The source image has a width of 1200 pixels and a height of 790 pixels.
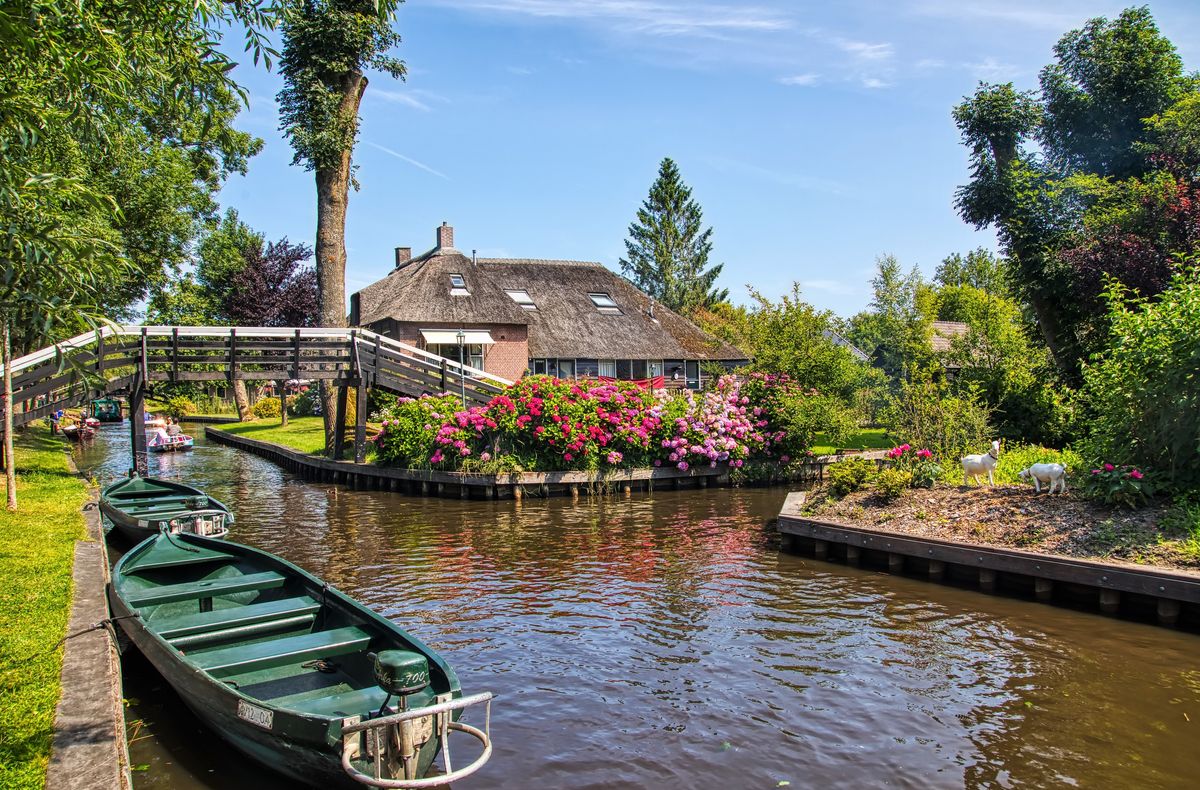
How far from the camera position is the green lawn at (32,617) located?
15.2 feet

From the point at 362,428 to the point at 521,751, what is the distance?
17451 mm

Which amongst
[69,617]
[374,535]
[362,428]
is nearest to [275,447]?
[362,428]

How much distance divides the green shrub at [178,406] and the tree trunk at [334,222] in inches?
1024

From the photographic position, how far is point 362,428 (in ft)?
73.8

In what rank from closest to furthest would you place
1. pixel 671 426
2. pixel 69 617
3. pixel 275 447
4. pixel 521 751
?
pixel 521 751
pixel 69 617
pixel 671 426
pixel 275 447

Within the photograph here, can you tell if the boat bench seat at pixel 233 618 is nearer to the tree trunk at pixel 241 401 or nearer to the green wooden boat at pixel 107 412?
the tree trunk at pixel 241 401

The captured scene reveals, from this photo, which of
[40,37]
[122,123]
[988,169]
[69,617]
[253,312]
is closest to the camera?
[40,37]

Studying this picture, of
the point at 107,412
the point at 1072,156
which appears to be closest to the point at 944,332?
the point at 1072,156

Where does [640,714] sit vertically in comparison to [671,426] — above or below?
below

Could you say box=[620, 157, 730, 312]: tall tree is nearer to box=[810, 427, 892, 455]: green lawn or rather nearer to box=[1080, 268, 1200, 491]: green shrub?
box=[810, 427, 892, 455]: green lawn

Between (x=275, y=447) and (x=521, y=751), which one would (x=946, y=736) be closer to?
(x=521, y=751)

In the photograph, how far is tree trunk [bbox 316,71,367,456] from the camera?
23.9 metres

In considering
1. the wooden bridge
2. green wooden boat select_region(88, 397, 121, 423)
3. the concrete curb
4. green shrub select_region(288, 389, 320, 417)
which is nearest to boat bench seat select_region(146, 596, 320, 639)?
the concrete curb

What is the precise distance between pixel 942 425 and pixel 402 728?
11.4m
